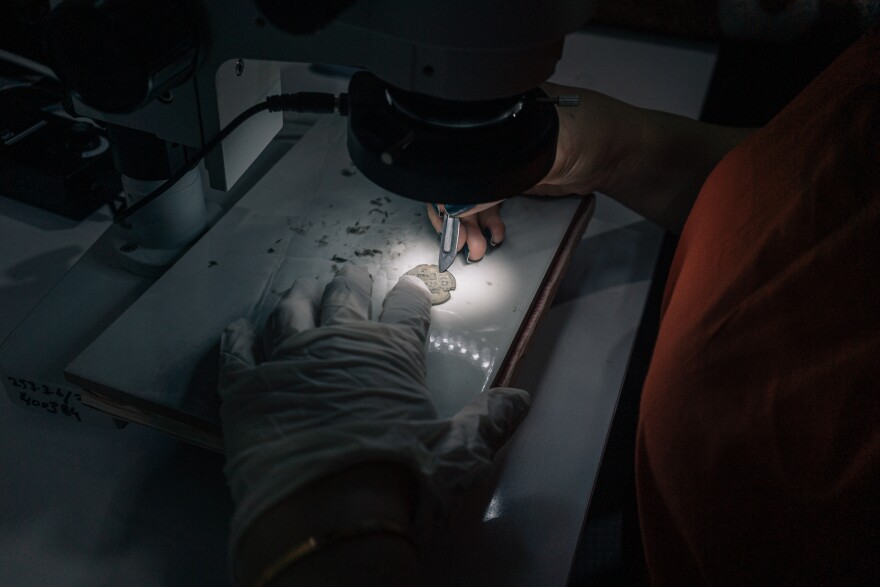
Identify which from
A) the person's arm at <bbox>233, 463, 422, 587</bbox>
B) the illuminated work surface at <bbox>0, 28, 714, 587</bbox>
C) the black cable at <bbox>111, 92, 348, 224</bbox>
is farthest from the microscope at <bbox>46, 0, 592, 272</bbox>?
the illuminated work surface at <bbox>0, 28, 714, 587</bbox>

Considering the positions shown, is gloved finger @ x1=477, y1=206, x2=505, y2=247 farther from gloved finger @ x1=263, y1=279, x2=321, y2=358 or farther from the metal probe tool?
gloved finger @ x1=263, y1=279, x2=321, y2=358

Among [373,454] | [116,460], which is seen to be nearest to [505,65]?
[373,454]

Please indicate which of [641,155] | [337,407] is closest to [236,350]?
[337,407]

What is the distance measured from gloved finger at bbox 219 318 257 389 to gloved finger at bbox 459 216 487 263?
1.32 ft

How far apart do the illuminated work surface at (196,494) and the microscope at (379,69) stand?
0.46 metres

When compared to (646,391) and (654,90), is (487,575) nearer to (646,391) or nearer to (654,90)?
(646,391)

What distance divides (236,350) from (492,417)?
0.38m

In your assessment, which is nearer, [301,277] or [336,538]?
[336,538]

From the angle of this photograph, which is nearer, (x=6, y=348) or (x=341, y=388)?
(x=341, y=388)

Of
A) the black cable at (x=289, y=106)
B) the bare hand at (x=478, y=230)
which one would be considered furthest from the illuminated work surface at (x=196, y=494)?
the black cable at (x=289, y=106)

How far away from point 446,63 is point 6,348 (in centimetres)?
84

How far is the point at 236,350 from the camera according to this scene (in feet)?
3.06

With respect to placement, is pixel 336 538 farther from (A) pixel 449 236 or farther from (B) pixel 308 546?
(A) pixel 449 236

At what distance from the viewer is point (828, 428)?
2.53 feet
